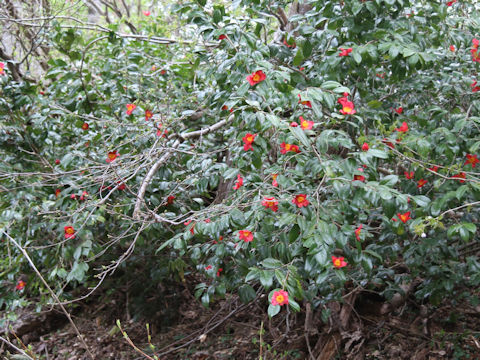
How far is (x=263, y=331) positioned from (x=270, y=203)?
1089mm

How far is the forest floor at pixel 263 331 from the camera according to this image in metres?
2.46

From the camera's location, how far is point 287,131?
1504mm

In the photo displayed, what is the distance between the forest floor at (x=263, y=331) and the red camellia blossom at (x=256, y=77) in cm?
145

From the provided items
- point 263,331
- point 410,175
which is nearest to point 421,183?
point 410,175

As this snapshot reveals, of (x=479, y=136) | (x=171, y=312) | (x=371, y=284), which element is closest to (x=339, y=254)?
(x=371, y=284)

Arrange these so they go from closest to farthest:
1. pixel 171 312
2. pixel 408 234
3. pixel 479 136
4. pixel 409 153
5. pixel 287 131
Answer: pixel 287 131
pixel 409 153
pixel 479 136
pixel 408 234
pixel 171 312

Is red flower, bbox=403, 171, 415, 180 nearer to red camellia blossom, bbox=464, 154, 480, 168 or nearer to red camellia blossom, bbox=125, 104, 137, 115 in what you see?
red camellia blossom, bbox=464, 154, 480, 168

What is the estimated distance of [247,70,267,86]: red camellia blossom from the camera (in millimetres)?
1469

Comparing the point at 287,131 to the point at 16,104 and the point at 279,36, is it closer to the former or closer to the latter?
the point at 279,36

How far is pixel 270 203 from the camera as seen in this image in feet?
4.91

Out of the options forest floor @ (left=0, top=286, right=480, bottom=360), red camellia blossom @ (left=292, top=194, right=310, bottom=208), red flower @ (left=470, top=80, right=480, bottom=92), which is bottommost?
forest floor @ (left=0, top=286, right=480, bottom=360)

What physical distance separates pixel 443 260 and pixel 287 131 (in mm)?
1345

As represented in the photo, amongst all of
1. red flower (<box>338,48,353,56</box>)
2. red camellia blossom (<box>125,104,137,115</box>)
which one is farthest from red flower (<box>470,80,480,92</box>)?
red camellia blossom (<box>125,104,137,115</box>)

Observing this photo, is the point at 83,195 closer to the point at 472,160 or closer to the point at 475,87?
the point at 472,160
